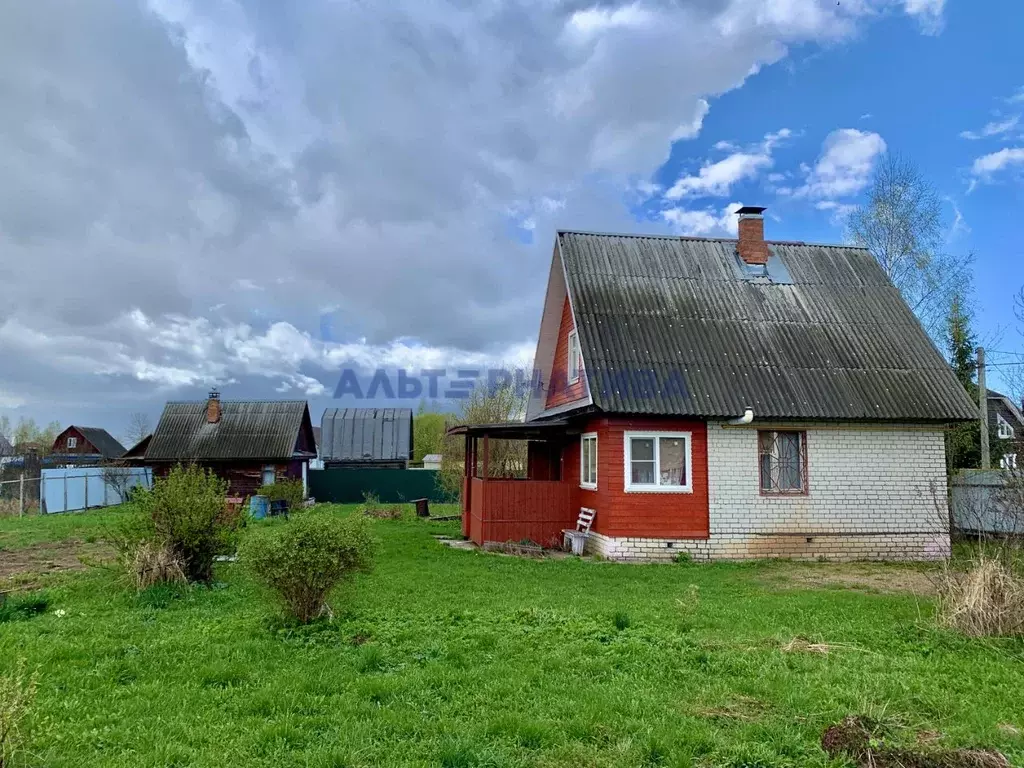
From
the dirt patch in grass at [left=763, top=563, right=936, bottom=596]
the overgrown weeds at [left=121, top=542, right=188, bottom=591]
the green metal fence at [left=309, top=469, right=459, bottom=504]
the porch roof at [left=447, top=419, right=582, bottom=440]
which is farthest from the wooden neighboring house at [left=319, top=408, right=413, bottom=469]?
the overgrown weeds at [left=121, top=542, right=188, bottom=591]

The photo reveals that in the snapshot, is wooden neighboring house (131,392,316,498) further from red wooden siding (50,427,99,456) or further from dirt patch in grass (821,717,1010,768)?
dirt patch in grass (821,717,1010,768)

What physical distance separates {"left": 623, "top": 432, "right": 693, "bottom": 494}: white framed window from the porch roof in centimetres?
181

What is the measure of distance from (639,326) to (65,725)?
41.6 ft

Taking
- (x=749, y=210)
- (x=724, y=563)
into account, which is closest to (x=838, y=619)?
(x=724, y=563)

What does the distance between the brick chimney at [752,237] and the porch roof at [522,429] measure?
21.6 feet

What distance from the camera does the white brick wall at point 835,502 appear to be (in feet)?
46.0

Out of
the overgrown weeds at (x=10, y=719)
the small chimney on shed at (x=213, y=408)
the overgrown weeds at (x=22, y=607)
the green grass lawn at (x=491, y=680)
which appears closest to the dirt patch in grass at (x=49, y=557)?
the overgrown weeds at (x=22, y=607)

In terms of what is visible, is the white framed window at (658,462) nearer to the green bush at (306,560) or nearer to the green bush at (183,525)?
the green bush at (183,525)

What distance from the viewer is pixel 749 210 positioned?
18078 mm

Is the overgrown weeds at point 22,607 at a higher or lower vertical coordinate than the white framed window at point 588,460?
lower

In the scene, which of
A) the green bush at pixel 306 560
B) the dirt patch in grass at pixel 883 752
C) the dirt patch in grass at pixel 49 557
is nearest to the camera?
the dirt patch in grass at pixel 883 752

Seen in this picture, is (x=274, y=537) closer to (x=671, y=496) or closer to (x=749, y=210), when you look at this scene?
(x=671, y=496)

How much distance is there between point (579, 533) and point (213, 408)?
22373 millimetres

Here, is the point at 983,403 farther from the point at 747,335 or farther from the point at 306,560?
the point at 306,560
